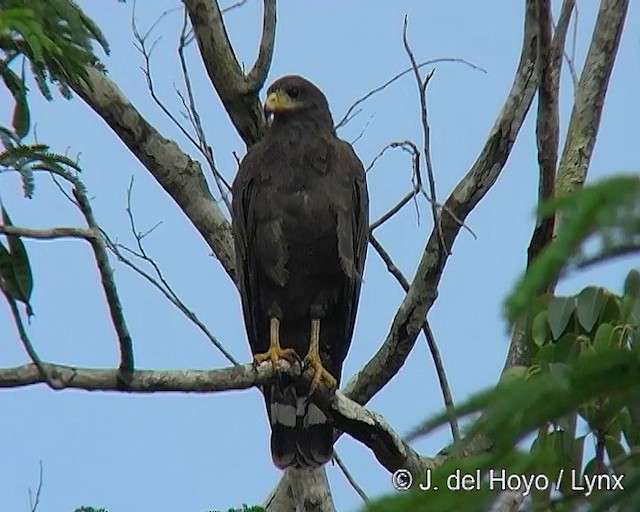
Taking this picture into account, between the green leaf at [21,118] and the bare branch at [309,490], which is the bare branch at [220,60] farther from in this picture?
the green leaf at [21,118]

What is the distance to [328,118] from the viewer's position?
242 inches

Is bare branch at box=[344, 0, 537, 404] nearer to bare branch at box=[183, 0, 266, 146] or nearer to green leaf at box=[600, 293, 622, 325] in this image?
bare branch at box=[183, 0, 266, 146]

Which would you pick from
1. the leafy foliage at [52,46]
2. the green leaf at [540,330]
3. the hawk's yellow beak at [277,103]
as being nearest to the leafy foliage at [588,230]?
the leafy foliage at [52,46]

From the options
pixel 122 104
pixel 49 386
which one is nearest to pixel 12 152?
pixel 49 386

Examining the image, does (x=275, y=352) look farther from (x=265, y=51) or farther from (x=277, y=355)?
(x=265, y=51)

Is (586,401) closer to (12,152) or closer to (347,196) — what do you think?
(12,152)

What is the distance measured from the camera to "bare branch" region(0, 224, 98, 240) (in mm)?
3377

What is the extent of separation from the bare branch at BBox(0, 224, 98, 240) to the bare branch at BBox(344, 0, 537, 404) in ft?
7.00

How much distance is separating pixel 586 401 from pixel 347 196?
170 inches

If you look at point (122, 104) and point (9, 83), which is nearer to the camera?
point (9, 83)

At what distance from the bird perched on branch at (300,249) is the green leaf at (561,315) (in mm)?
2178

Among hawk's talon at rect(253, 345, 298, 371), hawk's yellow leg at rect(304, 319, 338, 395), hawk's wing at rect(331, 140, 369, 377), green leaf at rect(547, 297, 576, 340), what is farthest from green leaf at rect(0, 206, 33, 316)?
hawk's wing at rect(331, 140, 369, 377)

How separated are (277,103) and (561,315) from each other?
294cm

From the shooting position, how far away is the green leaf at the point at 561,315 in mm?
3350
